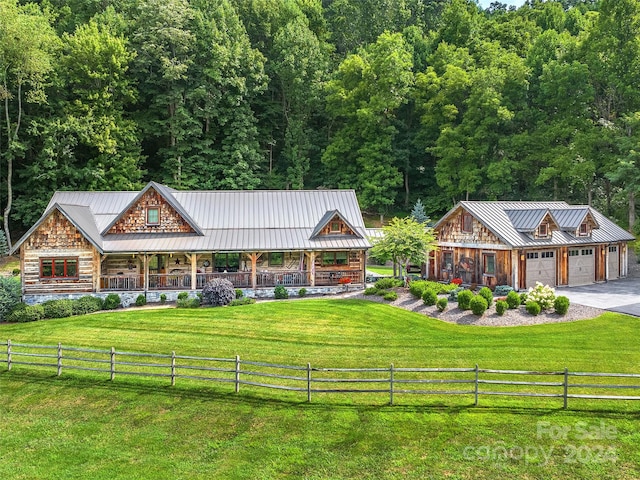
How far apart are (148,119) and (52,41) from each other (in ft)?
35.7

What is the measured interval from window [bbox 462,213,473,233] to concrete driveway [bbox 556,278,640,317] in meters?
6.33

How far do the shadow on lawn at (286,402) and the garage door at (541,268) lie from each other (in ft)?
54.0

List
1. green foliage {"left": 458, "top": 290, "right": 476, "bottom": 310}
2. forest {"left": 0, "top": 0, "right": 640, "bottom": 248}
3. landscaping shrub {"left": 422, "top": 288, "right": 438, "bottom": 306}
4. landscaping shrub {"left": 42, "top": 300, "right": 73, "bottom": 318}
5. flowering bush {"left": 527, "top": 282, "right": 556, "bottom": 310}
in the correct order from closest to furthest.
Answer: flowering bush {"left": 527, "top": 282, "right": 556, "bottom": 310} < green foliage {"left": 458, "top": 290, "right": 476, "bottom": 310} < landscaping shrub {"left": 422, "top": 288, "right": 438, "bottom": 306} < landscaping shrub {"left": 42, "top": 300, "right": 73, "bottom": 318} < forest {"left": 0, "top": 0, "right": 640, "bottom": 248}

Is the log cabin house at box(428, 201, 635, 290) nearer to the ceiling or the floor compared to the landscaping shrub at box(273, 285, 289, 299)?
nearer to the ceiling

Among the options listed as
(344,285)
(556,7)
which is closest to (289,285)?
(344,285)

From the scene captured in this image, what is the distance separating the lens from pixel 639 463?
9.95m

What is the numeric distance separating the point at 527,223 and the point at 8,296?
A: 29600mm

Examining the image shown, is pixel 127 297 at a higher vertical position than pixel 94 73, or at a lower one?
lower

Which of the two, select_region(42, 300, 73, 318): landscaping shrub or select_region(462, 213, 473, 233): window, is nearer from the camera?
select_region(42, 300, 73, 318): landscaping shrub

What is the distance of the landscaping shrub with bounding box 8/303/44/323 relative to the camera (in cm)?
2308

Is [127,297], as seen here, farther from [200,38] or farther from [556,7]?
[556,7]

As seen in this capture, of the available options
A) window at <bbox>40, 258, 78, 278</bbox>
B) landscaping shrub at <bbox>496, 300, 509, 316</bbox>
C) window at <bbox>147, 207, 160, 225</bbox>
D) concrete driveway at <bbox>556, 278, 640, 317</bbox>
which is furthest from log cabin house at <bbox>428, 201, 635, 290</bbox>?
window at <bbox>40, 258, 78, 278</bbox>

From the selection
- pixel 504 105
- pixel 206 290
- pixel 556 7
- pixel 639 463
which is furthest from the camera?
pixel 556 7

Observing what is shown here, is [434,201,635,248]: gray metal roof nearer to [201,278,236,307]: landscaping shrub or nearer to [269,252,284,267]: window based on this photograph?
[269,252,284,267]: window
